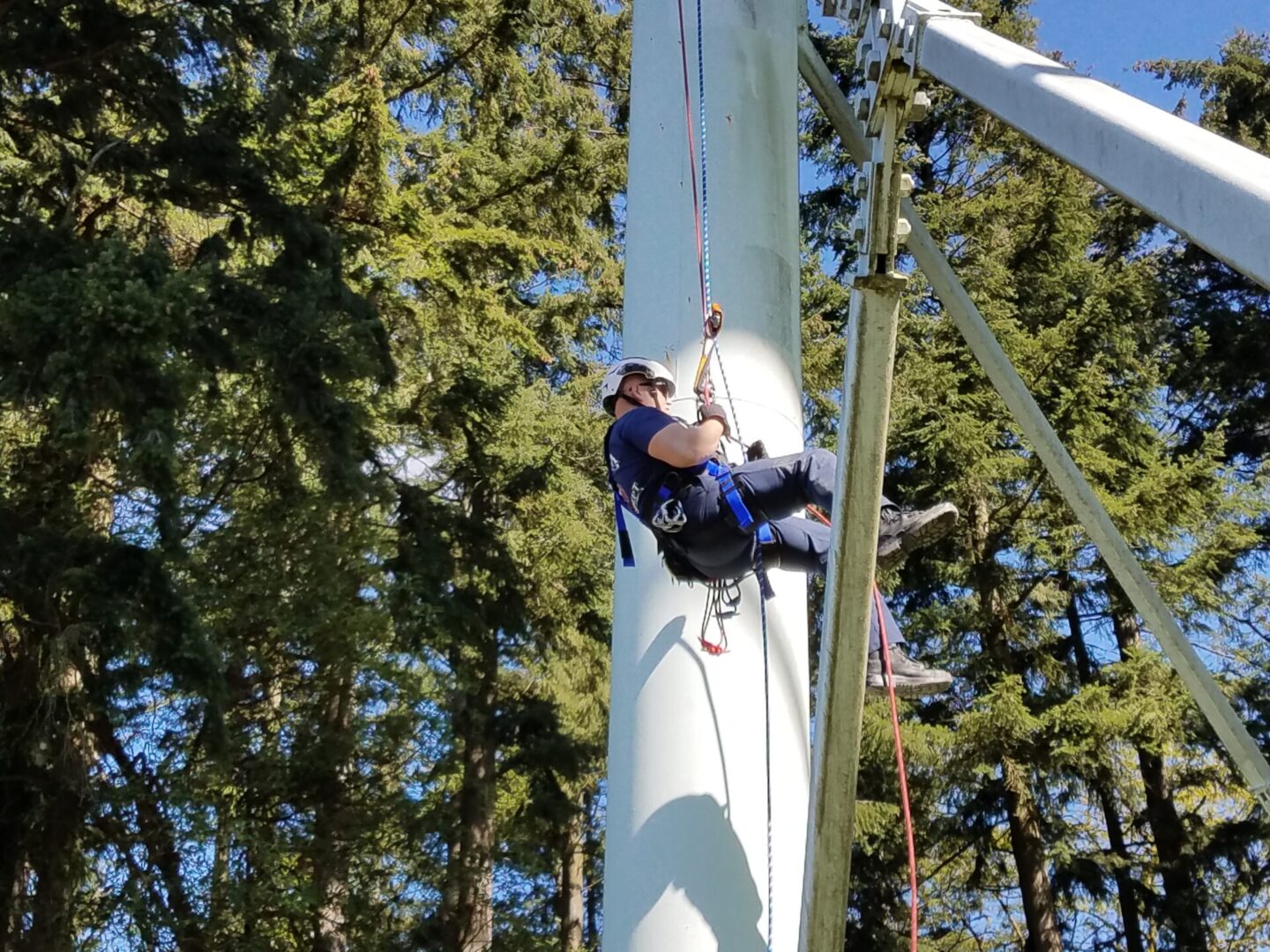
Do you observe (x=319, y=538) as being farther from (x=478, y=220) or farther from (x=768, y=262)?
(x=768, y=262)

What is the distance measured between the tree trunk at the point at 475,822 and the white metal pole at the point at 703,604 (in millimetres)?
6341

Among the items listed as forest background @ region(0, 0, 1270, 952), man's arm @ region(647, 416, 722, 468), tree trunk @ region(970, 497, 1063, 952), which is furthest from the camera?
tree trunk @ region(970, 497, 1063, 952)

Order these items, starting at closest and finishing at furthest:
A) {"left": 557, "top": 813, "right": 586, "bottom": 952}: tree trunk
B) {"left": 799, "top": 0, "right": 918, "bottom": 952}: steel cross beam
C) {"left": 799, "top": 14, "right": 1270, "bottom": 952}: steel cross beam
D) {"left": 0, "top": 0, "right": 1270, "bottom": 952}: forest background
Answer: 1. {"left": 799, "top": 0, "right": 918, "bottom": 952}: steel cross beam
2. {"left": 799, "top": 14, "right": 1270, "bottom": 952}: steel cross beam
3. {"left": 0, "top": 0, "right": 1270, "bottom": 952}: forest background
4. {"left": 557, "top": 813, "right": 586, "bottom": 952}: tree trunk

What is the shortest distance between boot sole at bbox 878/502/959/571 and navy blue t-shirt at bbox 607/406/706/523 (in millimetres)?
662

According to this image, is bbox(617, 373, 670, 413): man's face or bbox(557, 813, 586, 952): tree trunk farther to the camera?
bbox(557, 813, 586, 952): tree trunk

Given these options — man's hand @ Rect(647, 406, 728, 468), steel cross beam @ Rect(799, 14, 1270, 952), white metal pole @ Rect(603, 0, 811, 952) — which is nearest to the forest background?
white metal pole @ Rect(603, 0, 811, 952)

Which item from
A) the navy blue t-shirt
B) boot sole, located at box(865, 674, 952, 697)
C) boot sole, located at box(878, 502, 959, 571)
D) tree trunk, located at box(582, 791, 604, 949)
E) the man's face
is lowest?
boot sole, located at box(865, 674, 952, 697)

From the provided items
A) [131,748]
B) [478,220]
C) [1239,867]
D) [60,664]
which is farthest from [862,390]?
[1239,867]

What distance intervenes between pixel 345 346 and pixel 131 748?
3.45m

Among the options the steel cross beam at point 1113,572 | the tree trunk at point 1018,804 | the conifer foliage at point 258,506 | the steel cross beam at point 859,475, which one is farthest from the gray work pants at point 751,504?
the tree trunk at point 1018,804

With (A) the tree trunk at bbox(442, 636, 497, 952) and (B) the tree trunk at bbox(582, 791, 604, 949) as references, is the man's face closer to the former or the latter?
(A) the tree trunk at bbox(442, 636, 497, 952)

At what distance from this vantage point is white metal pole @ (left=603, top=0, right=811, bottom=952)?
4.15m

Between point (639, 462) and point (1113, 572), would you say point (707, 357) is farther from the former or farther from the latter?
point (1113, 572)

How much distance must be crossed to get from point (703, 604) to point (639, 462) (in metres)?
0.52
